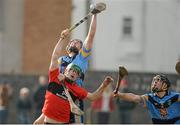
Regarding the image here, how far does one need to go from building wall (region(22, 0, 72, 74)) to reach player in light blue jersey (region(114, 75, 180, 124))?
84.9 feet

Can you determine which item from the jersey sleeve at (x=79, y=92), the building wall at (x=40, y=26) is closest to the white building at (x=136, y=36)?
the building wall at (x=40, y=26)

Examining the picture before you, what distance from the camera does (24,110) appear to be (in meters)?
28.4

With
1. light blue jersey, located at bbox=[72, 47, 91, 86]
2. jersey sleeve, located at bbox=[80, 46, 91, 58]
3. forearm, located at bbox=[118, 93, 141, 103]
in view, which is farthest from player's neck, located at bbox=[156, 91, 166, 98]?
jersey sleeve, located at bbox=[80, 46, 91, 58]

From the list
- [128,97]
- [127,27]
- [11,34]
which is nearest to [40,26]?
[11,34]

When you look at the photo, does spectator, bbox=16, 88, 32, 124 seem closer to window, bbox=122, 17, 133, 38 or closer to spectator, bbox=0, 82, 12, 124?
spectator, bbox=0, 82, 12, 124

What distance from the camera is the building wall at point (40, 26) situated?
132 ft

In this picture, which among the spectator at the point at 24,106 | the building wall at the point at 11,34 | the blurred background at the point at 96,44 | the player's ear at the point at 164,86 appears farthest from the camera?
the building wall at the point at 11,34

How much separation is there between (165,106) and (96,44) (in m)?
49.3

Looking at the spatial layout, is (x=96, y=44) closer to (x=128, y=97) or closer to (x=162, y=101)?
(x=162, y=101)

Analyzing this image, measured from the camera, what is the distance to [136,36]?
2468 inches

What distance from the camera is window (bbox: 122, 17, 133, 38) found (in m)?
63.0

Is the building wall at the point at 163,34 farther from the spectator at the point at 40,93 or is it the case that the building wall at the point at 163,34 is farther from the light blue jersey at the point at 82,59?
the light blue jersey at the point at 82,59

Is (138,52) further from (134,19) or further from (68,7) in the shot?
(68,7)

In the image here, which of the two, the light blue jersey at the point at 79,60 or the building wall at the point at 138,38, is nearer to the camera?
the light blue jersey at the point at 79,60
